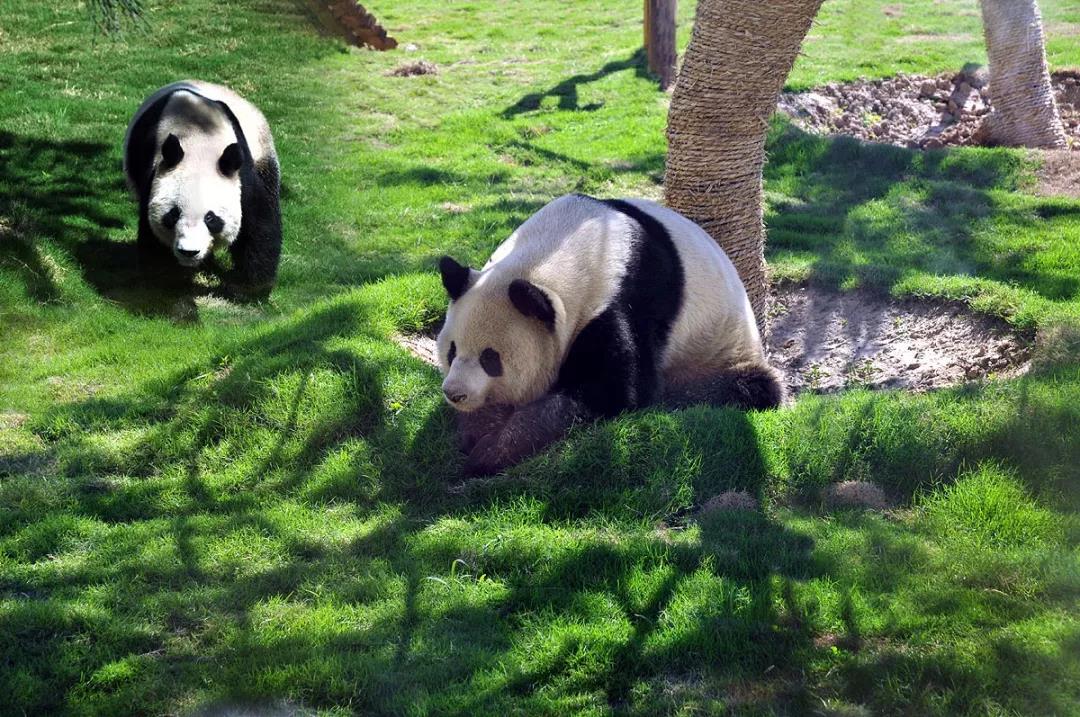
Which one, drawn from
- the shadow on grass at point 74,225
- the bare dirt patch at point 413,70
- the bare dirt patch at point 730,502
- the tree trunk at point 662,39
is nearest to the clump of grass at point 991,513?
the bare dirt patch at point 730,502

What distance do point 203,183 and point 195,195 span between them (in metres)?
0.16

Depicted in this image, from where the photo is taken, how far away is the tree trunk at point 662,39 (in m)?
14.9

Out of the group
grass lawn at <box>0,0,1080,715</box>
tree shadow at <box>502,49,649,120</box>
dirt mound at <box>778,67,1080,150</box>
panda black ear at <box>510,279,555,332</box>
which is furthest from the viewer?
tree shadow at <box>502,49,649,120</box>

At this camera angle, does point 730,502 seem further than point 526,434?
No

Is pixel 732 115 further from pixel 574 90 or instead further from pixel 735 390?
pixel 574 90

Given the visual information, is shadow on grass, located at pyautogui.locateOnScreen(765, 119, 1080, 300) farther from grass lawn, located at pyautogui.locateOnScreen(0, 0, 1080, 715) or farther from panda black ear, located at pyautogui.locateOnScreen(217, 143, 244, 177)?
panda black ear, located at pyautogui.locateOnScreen(217, 143, 244, 177)

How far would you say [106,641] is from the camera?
385 centimetres

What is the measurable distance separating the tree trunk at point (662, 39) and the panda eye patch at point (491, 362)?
35.0ft

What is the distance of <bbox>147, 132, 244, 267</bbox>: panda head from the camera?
820cm

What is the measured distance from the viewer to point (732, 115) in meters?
6.88

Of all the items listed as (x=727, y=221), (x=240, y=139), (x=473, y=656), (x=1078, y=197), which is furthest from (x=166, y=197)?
(x=1078, y=197)

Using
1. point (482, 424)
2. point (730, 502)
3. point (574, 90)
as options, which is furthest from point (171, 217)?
point (574, 90)

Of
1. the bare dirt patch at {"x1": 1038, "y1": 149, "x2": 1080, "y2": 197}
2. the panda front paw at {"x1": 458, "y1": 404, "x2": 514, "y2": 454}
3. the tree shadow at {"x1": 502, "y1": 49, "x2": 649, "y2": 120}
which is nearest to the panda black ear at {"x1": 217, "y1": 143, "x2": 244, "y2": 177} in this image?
the panda front paw at {"x1": 458, "y1": 404, "x2": 514, "y2": 454}

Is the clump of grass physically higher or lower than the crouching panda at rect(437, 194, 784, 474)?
lower
